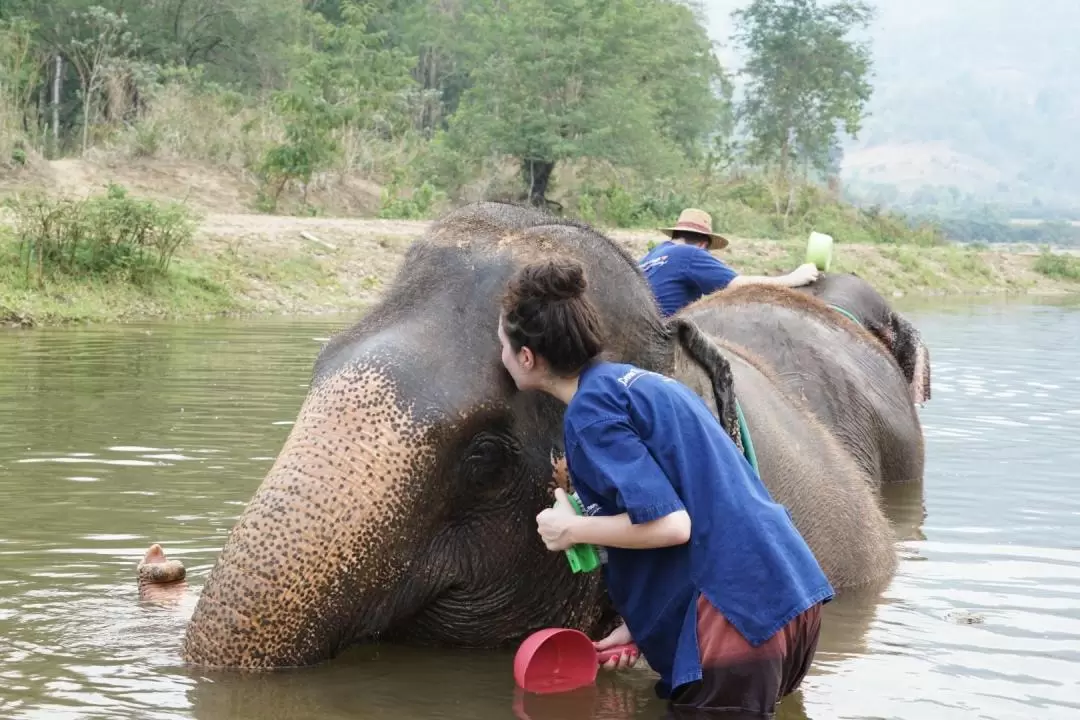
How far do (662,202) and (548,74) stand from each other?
3.77 metres

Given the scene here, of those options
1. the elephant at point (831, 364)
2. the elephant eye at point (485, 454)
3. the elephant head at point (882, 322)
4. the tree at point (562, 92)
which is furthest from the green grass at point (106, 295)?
the tree at point (562, 92)

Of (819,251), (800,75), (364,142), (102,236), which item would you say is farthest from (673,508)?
(800,75)

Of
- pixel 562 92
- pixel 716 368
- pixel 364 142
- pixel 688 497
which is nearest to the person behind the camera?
pixel 688 497

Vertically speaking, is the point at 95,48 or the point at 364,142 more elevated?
the point at 95,48

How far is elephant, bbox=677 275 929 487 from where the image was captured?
6.95m

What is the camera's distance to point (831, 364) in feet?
23.6

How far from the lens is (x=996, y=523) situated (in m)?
7.76

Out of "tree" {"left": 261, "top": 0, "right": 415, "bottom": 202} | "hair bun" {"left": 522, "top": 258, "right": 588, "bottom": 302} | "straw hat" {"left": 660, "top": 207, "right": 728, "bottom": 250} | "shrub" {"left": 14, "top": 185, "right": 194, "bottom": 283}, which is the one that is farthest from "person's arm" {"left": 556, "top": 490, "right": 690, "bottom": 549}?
"tree" {"left": 261, "top": 0, "right": 415, "bottom": 202}

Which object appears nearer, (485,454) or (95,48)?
(485,454)

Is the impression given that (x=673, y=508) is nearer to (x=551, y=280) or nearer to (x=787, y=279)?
(x=551, y=280)

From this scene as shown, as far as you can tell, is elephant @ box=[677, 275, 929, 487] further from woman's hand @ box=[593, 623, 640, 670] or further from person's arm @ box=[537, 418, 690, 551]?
person's arm @ box=[537, 418, 690, 551]

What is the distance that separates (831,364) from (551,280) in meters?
3.79

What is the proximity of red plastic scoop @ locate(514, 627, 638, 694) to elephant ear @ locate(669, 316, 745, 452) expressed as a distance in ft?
2.20

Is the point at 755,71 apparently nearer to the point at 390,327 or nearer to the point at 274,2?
the point at 274,2
